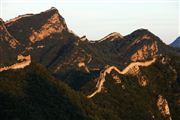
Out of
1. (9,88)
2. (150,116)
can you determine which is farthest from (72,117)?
(150,116)

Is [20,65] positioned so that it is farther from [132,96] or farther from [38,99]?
[132,96]

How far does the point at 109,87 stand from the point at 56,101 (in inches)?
924

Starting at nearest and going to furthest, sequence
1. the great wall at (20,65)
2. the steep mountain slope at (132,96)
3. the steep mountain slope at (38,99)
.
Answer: the steep mountain slope at (38,99)
the great wall at (20,65)
the steep mountain slope at (132,96)

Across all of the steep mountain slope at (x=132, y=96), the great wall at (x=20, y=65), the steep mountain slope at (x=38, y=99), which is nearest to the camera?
the steep mountain slope at (x=38, y=99)

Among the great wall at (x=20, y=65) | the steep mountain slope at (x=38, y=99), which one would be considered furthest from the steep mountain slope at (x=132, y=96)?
the great wall at (x=20, y=65)

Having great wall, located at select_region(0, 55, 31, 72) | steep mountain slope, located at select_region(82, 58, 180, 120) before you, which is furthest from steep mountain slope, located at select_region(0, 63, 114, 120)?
steep mountain slope, located at select_region(82, 58, 180, 120)

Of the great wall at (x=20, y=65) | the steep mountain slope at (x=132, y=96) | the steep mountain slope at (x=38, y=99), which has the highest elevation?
the great wall at (x=20, y=65)

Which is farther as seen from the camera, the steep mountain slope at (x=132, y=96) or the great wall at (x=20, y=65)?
the steep mountain slope at (x=132, y=96)

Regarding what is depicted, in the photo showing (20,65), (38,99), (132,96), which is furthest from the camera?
(132,96)

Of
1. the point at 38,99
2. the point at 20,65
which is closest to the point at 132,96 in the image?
the point at 20,65

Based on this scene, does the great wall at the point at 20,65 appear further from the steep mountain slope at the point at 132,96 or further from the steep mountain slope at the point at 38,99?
the steep mountain slope at the point at 132,96

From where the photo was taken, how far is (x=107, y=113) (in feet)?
555

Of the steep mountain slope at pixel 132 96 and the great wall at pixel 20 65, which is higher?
the great wall at pixel 20 65

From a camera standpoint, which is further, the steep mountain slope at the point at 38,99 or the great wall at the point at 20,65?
the great wall at the point at 20,65
